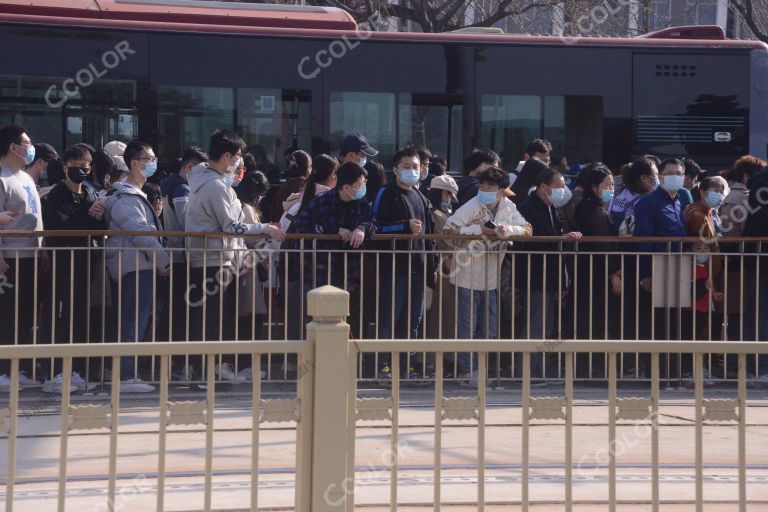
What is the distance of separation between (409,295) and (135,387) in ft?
7.10

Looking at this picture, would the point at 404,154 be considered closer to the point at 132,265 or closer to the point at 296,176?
the point at 296,176

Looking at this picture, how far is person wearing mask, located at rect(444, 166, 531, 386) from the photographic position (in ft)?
33.5

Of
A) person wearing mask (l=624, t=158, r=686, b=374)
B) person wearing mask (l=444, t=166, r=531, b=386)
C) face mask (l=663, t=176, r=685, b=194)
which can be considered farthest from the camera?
face mask (l=663, t=176, r=685, b=194)

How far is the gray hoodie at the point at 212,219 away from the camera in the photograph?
9742 mm

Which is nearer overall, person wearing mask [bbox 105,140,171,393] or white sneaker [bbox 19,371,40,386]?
white sneaker [bbox 19,371,40,386]

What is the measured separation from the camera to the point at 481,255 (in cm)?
1023

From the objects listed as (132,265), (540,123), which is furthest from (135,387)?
(540,123)

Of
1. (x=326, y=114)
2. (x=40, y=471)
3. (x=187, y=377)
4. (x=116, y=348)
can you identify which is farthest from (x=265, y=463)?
(x=326, y=114)

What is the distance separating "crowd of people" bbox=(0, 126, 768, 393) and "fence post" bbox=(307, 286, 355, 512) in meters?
4.69

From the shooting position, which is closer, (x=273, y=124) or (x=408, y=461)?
(x=408, y=461)

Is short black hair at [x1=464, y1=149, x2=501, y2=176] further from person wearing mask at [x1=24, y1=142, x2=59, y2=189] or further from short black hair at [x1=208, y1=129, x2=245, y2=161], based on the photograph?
person wearing mask at [x1=24, y1=142, x2=59, y2=189]

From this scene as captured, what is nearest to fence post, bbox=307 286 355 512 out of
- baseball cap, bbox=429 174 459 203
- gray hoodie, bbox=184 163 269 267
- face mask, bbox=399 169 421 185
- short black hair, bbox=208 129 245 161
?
gray hoodie, bbox=184 163 269 267

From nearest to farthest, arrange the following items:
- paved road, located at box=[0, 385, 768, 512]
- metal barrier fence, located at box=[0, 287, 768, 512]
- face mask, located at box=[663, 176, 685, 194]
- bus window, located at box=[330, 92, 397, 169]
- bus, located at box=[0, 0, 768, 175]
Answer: metal barrier fence, located at box=[0, 287, 768, 512]
paved road, located at box=[0, 385, 768, 512]
face mask, located at box=[663, 176, 685, 194]
bus, located at box=[0, 0, 768, 175]
bus window, located at box=[330, 92, 397, 169]

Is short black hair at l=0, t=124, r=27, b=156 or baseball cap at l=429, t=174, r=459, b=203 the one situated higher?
short black hair at l=0, t=124, r=27, b=156
